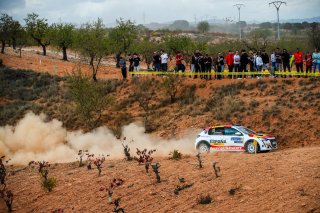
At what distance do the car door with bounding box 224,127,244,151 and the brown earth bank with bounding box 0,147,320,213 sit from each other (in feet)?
6.02

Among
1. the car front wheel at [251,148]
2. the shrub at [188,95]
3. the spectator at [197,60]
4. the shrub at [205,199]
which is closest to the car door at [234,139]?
the car front wheel at [251,148]

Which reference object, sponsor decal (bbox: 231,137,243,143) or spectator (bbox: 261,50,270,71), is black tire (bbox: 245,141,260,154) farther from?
spectator (bbox: 261,50,270,71)

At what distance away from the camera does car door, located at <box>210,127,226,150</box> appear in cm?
2059

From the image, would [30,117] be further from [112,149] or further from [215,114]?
[215,114]

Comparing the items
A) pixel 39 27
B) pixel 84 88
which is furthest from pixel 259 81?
pixel 39 27

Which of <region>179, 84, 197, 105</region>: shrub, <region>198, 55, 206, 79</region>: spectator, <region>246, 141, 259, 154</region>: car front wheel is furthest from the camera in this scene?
<region>179, 84, 197, 105</region>: shrub

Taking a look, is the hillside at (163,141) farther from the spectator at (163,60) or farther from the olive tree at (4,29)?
the olive tree at (4,29)

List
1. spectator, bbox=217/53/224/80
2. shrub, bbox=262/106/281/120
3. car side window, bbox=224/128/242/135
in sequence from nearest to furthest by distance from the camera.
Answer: car side window, bbox=224/128/242/135, shrub, bbox=262/106/281/120, spectator, bbox=217/53/224/80

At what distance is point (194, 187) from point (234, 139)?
6735 mm

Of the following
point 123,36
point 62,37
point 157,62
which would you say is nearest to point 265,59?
point 157,62

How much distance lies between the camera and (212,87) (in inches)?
1187

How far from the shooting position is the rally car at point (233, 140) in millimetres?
19609

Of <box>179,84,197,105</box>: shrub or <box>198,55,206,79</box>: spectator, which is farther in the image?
<box>179,84,197,105</box>: shrub

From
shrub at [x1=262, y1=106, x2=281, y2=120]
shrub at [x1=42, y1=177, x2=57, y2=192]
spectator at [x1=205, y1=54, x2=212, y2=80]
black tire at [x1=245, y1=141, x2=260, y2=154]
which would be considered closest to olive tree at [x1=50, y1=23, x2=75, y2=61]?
spectator at [x1=205, y1=54, x2=212, y2=80]
